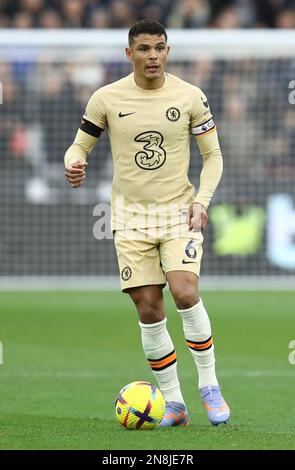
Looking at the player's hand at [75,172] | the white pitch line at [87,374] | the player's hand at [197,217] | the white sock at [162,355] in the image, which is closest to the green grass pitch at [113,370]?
the white pitch line at [87,374]

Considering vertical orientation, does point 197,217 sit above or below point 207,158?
below

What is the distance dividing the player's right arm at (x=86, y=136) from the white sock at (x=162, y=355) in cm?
100

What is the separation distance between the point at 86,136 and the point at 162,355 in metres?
1.45

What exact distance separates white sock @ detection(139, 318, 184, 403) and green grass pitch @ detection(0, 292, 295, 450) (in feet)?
0.92

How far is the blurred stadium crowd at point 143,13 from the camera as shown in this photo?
757 inches

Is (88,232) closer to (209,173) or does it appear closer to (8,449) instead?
(209,173)

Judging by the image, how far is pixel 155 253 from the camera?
24.1 ft

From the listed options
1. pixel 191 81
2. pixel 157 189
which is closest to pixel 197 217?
pixel 157 189

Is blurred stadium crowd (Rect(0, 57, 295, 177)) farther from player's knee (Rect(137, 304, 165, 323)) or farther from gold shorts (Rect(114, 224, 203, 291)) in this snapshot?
player's knee (Rect(137, 304, 165, 323))

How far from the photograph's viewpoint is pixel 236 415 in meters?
7.81

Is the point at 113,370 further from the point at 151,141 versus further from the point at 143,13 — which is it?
the point at 143,13

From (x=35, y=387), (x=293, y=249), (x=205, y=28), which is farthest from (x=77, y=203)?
(x=35, y=387)

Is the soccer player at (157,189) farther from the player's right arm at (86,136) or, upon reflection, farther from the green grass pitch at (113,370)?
the green grass pitch at (113,370)

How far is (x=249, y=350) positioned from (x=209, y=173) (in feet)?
14.4
